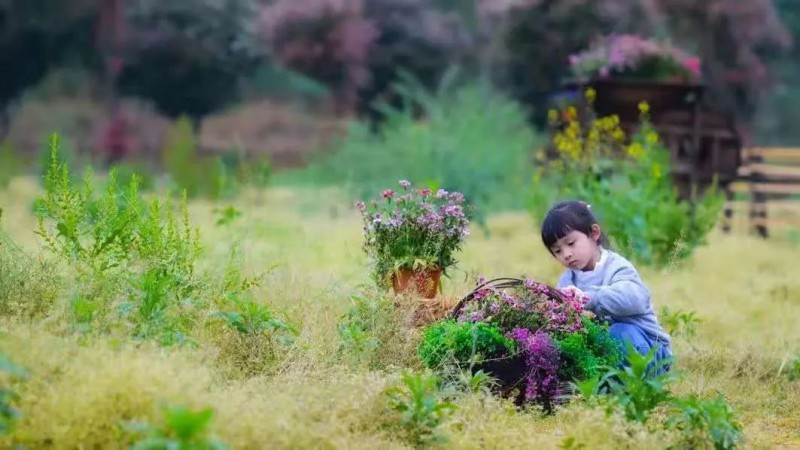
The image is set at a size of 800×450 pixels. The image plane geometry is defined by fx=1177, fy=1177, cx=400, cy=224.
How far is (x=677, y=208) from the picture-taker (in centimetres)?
873

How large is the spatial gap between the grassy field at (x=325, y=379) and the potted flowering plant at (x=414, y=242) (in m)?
0.16

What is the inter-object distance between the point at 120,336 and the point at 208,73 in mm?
18430

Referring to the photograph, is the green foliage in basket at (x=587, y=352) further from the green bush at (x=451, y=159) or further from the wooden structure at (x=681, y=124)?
the wooden structure at (x=681, y=124)

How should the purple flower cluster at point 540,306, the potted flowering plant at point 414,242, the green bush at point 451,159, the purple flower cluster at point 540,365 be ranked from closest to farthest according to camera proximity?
1. the purple flower cluster at point 540,365
2. the purple flower cluster at point 540,306
3. the potted flowering plant at point 414,242
4. the green bush at point 451,159

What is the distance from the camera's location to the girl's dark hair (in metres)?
4.92

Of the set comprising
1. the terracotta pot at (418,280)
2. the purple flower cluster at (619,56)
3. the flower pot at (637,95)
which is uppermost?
the purple flower cluster at (619,56)

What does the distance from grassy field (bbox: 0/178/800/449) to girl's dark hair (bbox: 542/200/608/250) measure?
72 cm

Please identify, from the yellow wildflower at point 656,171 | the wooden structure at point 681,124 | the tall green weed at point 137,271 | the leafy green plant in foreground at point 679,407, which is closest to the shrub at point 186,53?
the wooden structure at point 681,124

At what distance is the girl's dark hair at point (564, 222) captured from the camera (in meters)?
4.92

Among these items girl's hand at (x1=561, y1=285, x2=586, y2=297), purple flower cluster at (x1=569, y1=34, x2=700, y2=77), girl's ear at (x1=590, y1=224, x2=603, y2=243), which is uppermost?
purple flower cluster at (x1=569, y1=34, x2=700, y2=77)

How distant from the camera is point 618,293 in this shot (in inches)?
191

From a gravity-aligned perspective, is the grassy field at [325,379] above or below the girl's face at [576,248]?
below

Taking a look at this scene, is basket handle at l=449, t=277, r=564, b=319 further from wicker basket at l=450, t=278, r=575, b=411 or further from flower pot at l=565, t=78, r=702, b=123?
flower pot at l=565, t=78, r=702, b=123

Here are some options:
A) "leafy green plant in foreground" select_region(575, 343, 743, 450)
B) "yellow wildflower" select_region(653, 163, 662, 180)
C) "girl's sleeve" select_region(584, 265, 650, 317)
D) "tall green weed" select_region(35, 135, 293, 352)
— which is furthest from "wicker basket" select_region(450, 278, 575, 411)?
"yellow wildflower" select_region(653, 163, 662, 180)
